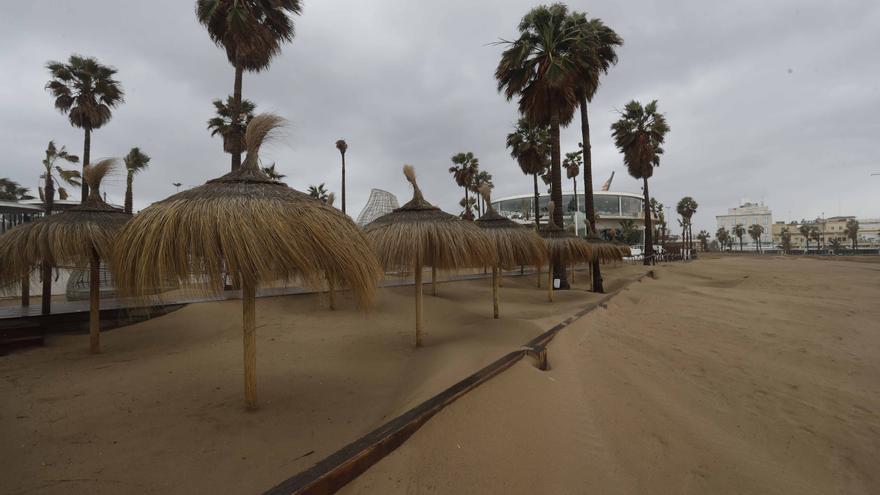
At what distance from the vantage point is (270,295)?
10.8m

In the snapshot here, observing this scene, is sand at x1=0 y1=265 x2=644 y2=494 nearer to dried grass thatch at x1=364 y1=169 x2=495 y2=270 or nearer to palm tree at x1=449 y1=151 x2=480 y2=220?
dried grass thatch at x1=364 y1=169 x2=495 y2=270

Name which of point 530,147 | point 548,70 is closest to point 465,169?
point 530,147

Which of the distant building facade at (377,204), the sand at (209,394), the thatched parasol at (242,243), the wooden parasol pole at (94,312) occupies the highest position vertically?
the distant building facade at (377,204)

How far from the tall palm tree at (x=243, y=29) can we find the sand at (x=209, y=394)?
7657 millimetres

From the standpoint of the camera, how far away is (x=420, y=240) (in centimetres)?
648

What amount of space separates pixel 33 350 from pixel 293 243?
7781mm

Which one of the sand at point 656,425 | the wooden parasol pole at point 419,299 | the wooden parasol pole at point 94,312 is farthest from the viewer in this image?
the wooden parasol pole at point 94,312

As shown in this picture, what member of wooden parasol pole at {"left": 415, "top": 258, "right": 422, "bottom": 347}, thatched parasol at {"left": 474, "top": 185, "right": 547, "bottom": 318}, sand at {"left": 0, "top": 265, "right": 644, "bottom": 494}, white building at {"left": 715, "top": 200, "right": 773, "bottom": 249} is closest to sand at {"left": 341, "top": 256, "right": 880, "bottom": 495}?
sand at {"left": 0, "top": 265, "right": 644, "bottom": 494}

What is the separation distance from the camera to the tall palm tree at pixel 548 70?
14023 millimetres

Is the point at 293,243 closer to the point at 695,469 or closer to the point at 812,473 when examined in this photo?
the point at 695,469

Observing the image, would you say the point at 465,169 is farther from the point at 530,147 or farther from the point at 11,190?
the point at 11,190

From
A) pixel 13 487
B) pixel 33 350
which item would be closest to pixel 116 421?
pixel 13 487

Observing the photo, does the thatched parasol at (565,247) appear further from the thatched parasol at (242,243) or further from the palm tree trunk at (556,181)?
the thatched parasol at (242,243)

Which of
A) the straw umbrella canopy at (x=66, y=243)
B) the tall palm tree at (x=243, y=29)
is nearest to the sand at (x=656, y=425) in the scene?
the straw umbrella canopy at (x=66, y=243)
